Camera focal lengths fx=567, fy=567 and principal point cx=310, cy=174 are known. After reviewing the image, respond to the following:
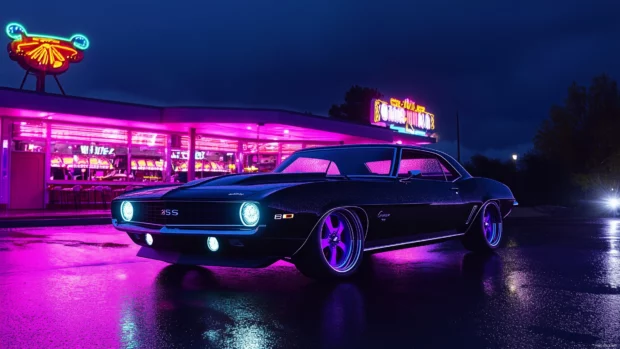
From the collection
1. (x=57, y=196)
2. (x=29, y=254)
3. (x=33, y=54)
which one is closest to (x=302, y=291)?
(x=29, y=254)

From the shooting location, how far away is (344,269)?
5.50 m

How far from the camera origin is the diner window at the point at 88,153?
68.3 feet

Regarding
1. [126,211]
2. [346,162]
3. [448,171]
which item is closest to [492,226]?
[448,171]

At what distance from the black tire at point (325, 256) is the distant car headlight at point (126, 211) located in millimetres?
Result: 1919

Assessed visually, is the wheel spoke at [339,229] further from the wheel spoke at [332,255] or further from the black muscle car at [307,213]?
the wheel spoke at [332,255]

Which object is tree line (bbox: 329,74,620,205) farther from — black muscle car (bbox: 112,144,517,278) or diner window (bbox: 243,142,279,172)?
black muscle car (bbox: 112,144,517,278)

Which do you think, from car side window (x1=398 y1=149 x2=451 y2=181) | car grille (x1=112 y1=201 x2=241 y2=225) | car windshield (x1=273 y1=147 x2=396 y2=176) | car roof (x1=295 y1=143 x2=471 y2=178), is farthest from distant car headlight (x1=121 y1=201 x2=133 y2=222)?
car side window (x1=398 y1=149 x2=451 y2=181)

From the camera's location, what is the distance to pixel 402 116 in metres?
37.8

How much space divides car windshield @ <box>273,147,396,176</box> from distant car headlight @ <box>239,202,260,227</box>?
1.68 meters

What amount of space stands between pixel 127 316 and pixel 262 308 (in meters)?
0.97

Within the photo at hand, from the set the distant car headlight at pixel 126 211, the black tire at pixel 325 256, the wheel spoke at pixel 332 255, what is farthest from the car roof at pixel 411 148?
the distant car headlight at pixel 126 211

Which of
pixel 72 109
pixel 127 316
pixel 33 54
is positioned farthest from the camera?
pixel 33 54

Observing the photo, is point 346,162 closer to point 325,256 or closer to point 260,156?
point 325,256

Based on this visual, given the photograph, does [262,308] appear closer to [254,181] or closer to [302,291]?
[302,291]
